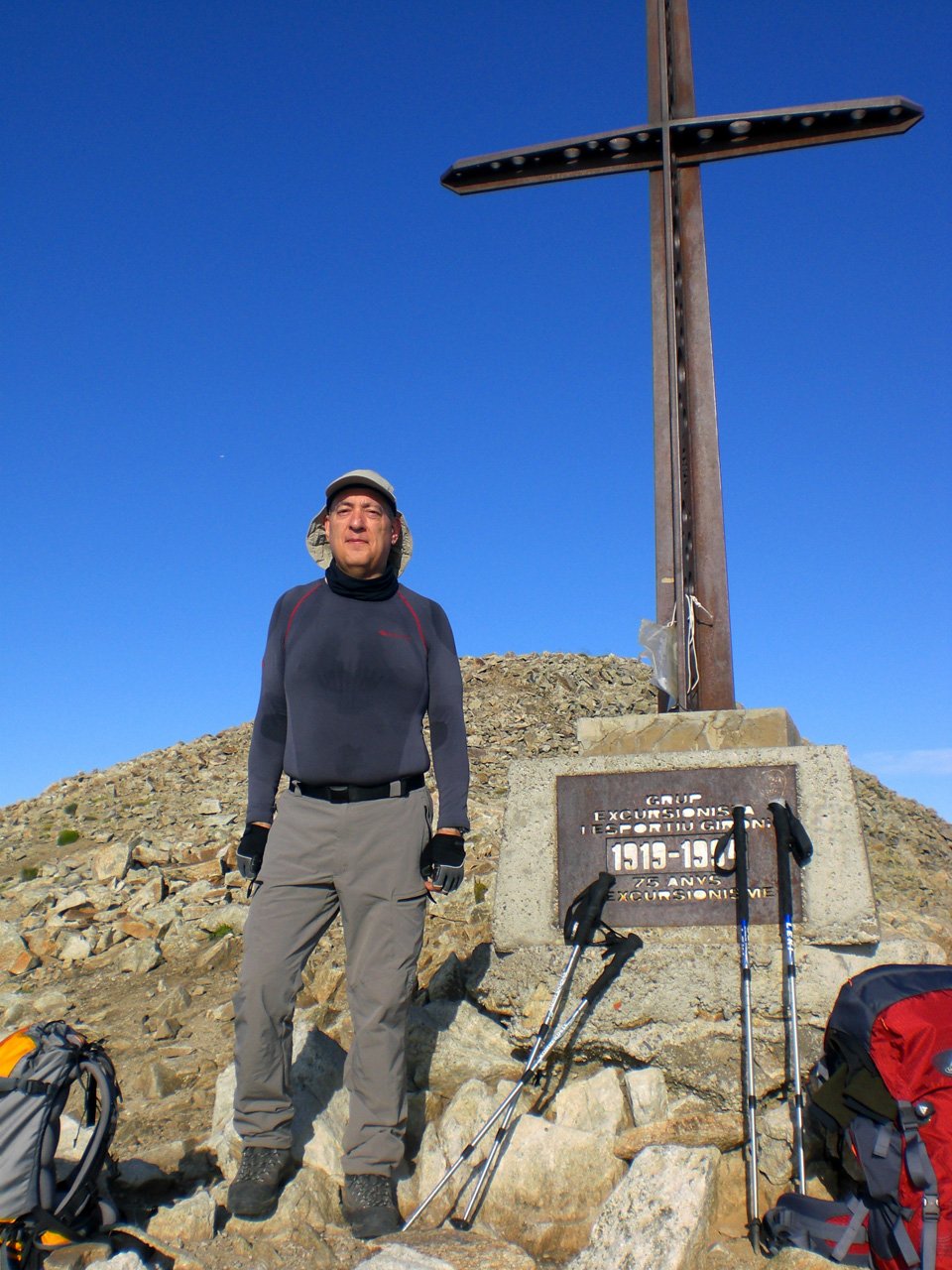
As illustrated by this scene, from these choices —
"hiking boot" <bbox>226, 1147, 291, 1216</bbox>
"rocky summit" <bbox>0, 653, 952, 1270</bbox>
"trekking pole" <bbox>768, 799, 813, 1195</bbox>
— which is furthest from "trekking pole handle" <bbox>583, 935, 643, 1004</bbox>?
"hiking boot" <bbox>226, 1147, 291, 1216</bbox>

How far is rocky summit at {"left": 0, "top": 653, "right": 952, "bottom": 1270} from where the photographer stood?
3604mm

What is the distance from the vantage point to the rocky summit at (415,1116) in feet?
11.8

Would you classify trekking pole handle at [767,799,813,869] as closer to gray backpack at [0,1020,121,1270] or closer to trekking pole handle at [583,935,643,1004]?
trekking pole handle at [583,935,643,1004]

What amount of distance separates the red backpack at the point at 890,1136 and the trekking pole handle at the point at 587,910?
124 centimetres

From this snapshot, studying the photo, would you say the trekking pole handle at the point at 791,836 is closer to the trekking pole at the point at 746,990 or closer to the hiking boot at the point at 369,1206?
the trekking pole at the point at 746,990

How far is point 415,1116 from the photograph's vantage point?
4.73m

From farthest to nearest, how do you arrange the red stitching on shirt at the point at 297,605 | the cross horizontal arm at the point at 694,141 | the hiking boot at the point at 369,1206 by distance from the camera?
1. the cross horizontal arm at the point at 694,141
2. the red stitching on shirt at the point at 297,605
3. the hiking boot at the point at 369,1206

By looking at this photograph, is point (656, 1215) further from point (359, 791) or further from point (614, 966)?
point (359, 791)

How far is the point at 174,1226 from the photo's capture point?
12.1 ft

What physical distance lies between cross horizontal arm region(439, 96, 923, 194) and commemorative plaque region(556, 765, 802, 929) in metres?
4.26

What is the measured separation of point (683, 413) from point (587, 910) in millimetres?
3359

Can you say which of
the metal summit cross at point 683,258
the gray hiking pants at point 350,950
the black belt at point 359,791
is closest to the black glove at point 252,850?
the gray hiking pants at point 350,950

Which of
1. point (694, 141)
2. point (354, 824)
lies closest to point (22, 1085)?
point (354, 824)

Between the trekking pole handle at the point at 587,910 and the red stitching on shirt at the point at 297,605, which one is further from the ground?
the red stitching on shirt at the point at 297,605
